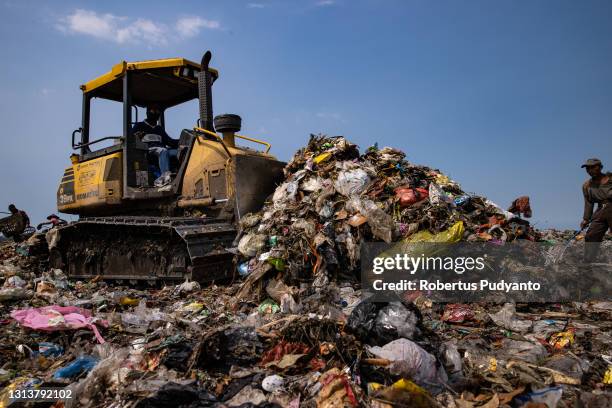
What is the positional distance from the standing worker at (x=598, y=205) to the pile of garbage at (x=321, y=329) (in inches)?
61.3

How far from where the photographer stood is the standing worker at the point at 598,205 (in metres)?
5.88

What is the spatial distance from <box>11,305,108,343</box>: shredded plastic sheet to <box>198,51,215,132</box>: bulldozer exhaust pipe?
3370 mm

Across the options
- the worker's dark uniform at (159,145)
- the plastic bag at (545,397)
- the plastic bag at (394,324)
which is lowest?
the plastic bag at (545,397)

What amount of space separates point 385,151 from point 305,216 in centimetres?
212

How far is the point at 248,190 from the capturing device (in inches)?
234

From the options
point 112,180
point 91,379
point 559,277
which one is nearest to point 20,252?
point 112,180

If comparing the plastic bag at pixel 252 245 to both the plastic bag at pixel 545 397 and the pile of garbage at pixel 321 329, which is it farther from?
the plastic bag at pixel 545 397

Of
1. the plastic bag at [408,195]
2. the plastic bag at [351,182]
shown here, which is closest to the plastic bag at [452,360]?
the plastic bag at [408,195]

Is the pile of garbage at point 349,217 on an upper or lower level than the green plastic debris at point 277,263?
upper

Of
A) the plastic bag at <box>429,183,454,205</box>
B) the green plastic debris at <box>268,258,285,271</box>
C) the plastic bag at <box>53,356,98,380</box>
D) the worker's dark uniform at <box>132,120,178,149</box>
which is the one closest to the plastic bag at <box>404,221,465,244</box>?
the plastic bag at <box>429,183,454,205</box>

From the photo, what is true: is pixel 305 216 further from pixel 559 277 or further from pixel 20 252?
pixel 20 252

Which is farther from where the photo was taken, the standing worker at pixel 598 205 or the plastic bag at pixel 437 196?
the standing worker at pixel 598 205

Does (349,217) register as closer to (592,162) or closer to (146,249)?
(146,249)

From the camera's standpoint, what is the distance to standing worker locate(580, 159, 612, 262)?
588cm
